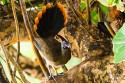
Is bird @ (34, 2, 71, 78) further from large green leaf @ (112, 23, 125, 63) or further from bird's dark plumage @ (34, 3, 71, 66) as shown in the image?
large green leaf @ (112, 23, 125, 63)

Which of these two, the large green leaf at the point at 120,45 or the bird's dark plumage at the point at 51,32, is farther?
the bird's dark plumage at the point at 51,32

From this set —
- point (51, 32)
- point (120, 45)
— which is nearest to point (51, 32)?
point (51, 32)

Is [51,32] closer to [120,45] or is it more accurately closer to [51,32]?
[51,32]

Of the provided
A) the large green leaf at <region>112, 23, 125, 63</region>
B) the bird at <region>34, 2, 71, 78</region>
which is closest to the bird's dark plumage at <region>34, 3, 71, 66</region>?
the bird at <region>34, 2, 71, 78</region>

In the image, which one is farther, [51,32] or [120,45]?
[51,32]

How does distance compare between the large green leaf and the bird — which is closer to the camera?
the large green leaf

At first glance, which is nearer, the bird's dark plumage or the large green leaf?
the large green leaf

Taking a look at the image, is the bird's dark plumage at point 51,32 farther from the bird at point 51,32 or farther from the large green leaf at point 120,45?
the large green leaf at point 120,45

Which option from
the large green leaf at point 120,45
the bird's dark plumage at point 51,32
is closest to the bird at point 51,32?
the bird's dark plumage at point 51,32
